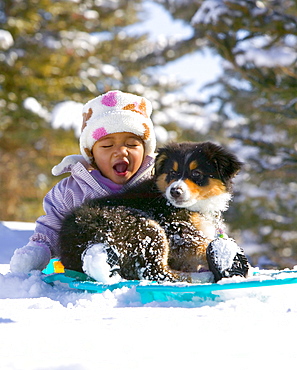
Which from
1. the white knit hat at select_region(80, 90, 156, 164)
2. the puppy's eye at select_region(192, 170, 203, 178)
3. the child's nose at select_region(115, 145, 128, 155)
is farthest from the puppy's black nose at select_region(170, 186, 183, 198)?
the white knit hat at select_region(80, 90, 156, 164)

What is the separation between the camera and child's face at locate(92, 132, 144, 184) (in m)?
3.40

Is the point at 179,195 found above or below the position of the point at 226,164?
below

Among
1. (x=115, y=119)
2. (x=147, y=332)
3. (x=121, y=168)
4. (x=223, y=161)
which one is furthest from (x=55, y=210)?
(x=147, y=332)

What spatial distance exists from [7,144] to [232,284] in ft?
49.3

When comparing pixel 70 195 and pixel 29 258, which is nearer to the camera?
pixel 29 258

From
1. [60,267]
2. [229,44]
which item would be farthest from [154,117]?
[60,267]

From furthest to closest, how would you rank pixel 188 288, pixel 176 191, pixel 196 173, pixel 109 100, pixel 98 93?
pixel 98 93, pixel 109 100, pixel 196 173, pixel 176 191, pixel 188 288

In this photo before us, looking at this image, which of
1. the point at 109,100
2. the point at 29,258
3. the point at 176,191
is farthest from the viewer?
the point at 109,100

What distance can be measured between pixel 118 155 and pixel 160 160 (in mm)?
422

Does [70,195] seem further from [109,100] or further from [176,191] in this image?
[176,191]

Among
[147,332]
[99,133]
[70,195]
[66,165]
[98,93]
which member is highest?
[98,93]

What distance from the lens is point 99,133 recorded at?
137 inches

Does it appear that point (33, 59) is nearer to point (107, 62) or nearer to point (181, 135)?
point (107, 62)

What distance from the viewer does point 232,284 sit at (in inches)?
86.3
